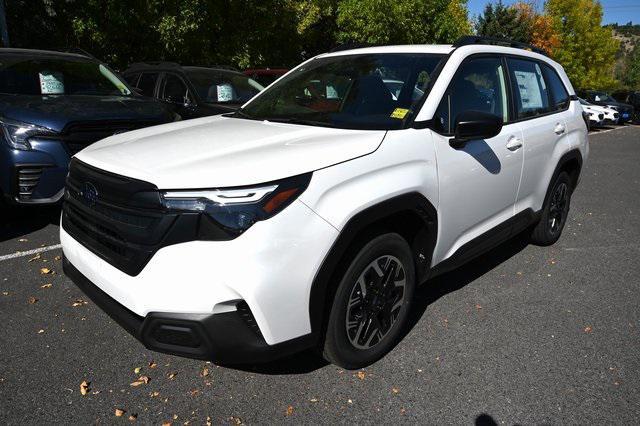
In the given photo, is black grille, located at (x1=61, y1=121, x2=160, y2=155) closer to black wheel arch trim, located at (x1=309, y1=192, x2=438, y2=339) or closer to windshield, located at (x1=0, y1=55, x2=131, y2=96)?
windshield, located at (x1=0, y1=55, x2=131, y2=96)

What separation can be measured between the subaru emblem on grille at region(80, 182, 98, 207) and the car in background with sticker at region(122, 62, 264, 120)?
182 inches

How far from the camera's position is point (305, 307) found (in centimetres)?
237

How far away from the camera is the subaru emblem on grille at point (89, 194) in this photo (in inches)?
103

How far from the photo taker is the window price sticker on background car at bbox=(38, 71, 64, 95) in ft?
18.4

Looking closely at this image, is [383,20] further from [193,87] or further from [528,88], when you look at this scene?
[528,88]

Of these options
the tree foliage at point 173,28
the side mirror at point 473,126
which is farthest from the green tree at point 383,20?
the side mirror at point 473,126

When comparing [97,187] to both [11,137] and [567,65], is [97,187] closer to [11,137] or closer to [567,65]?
[11,137]

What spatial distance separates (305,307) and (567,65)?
4186 cm

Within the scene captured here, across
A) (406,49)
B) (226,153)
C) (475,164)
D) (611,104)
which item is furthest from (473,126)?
(611,104)

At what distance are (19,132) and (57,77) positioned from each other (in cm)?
148

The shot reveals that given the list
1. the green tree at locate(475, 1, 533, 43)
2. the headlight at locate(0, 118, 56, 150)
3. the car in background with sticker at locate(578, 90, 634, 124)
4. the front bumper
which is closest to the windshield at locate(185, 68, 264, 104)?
the headlight at locate(0, 118, 56, 150)

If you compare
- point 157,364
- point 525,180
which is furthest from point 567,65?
point 157,364

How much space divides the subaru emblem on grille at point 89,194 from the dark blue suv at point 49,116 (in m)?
2.18

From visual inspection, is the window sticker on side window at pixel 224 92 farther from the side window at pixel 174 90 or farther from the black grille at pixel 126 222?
the black grille at pixel 126 222
